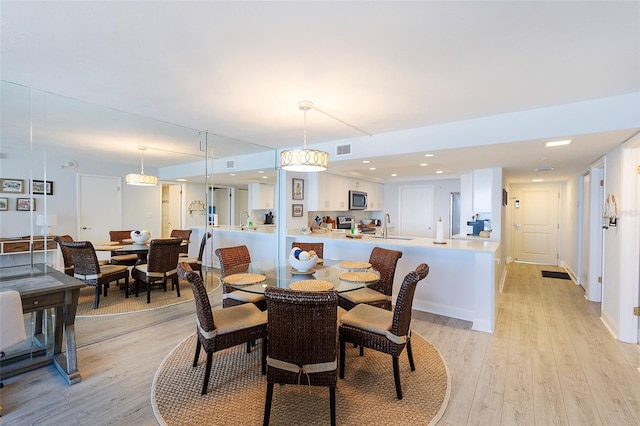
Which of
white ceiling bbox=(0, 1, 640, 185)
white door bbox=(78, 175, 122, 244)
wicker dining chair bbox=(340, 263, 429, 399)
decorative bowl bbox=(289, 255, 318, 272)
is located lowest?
wicker dining chair bbox=(340, 263, 429, 399)

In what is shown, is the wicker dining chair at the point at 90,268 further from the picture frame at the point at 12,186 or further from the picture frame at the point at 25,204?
the picture frame at the point at 12,186

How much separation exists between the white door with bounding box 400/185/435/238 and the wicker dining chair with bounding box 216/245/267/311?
538 cm

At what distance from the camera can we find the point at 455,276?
12.3 feet

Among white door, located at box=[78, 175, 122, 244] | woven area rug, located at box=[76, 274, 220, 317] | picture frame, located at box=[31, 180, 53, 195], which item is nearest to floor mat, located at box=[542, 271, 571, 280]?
woven area rug, located at box=[76, 274, 220, 317]

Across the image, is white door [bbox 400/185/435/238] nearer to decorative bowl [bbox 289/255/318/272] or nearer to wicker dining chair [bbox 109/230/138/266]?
decorative bowl [bbox 289/255/318/272]

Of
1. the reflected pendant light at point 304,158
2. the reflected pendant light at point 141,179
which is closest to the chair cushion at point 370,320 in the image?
the reflected pendant light at point 304,158

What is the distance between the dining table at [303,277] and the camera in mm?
2385

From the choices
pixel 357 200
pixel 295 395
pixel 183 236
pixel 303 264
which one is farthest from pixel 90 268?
pixel 357 200

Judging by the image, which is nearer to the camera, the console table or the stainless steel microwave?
the console table

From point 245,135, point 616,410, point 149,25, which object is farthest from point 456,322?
point 149,25

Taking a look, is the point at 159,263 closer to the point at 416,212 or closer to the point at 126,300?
Answer: the point at 126,300

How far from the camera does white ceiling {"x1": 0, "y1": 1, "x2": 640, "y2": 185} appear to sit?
60.0 inches

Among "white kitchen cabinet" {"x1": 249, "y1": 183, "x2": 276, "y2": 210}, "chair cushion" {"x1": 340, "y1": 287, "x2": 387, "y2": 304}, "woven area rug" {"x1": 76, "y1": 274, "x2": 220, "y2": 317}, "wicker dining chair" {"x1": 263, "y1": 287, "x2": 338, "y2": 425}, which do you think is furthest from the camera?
"white kitchen cabinet" {"x1": 249, "y1": 183, "x2": 276, "y2": 210}

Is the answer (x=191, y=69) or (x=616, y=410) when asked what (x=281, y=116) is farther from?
(x=616, y=410)
